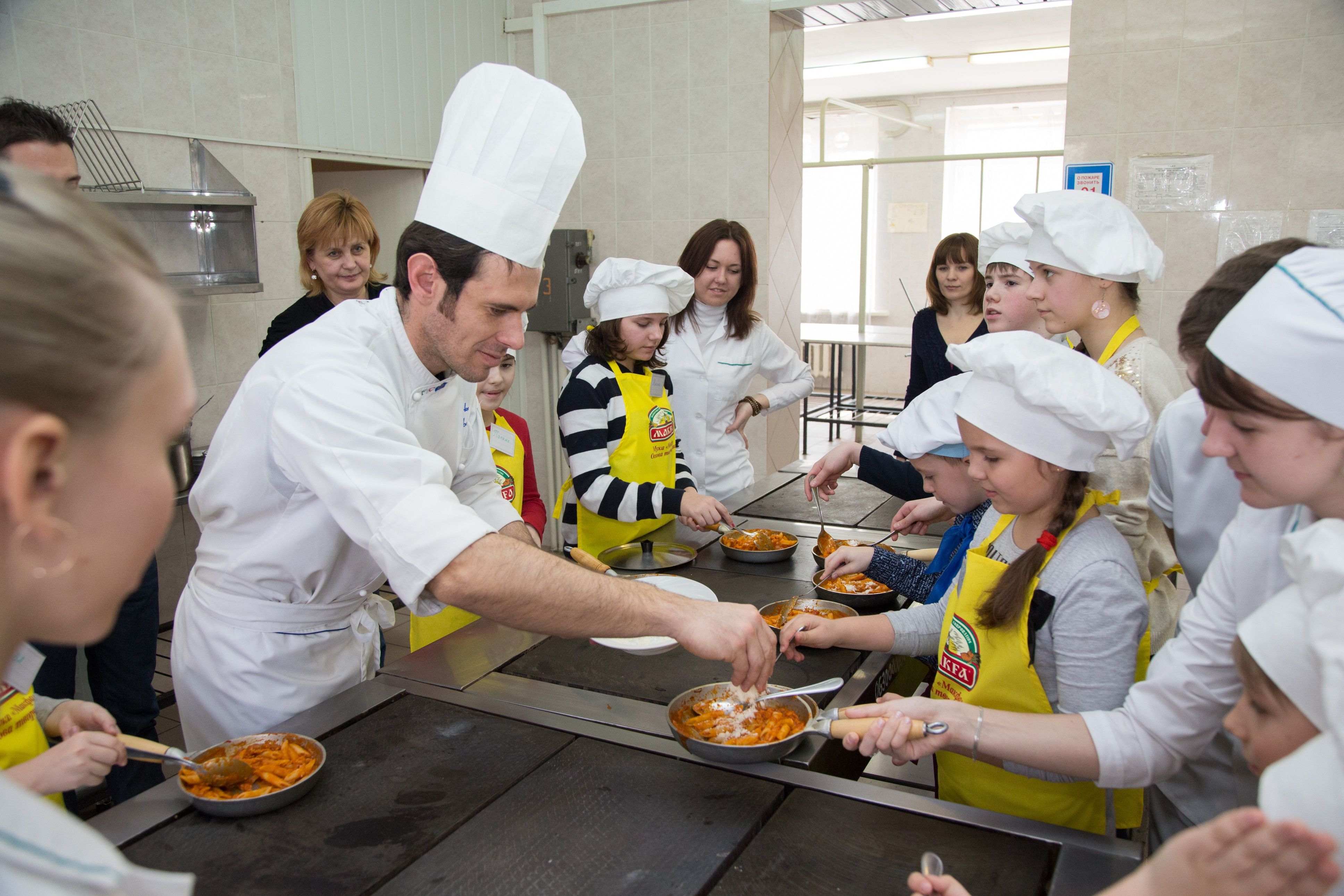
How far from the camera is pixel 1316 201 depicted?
3.69 m

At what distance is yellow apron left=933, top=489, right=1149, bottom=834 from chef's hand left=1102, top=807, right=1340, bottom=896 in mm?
816

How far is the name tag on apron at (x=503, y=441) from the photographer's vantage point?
269 cm

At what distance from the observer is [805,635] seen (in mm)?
1696

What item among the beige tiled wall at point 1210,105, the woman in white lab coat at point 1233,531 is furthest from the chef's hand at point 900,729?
the beige tiled wall at point 1210,105

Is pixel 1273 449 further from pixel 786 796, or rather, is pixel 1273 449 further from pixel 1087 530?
pixel 786 796

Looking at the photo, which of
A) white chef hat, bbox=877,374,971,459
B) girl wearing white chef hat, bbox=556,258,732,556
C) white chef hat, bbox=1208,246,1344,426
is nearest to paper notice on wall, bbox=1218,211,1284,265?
girl wearing white chef hat, bbox=556,258,732,556

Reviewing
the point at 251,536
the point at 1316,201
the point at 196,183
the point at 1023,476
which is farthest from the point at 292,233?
the point at 1316,201

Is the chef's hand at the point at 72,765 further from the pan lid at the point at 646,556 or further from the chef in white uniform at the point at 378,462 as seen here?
the pan lid at the point at 646,556

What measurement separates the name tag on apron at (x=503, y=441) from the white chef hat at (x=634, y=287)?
1.67ft

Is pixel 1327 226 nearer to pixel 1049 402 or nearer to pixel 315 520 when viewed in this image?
pixel 1049 402

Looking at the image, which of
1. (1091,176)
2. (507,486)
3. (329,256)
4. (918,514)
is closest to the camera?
(918,514)

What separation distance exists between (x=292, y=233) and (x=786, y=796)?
3706mm

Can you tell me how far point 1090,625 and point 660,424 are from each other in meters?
1.71

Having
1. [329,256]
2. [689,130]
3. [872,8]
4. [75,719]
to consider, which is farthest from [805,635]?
[872,8]
